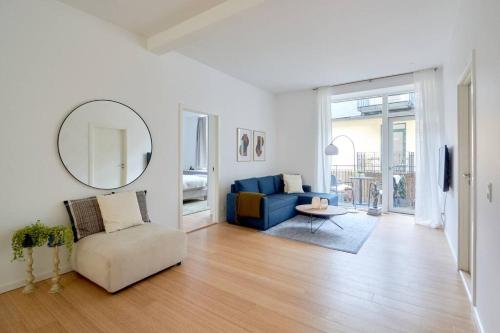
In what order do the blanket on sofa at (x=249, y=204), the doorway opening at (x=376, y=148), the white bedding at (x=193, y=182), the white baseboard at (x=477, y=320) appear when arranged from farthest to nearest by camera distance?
the white bedding at (x=193, y=182) < the doorway opening at (x=376, y=148) < the blanket on sofa at (x=249, y=204) < the white baseboard at (x=477, y=320)

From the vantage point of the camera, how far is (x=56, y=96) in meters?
2.61

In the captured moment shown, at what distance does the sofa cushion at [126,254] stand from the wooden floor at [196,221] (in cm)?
147

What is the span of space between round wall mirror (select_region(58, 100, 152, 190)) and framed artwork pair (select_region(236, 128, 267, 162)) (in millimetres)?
2147

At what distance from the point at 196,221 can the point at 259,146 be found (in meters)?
2.26

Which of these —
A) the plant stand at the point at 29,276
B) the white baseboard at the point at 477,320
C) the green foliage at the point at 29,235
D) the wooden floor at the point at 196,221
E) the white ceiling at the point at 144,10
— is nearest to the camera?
the white baseboard at the point at 477,320

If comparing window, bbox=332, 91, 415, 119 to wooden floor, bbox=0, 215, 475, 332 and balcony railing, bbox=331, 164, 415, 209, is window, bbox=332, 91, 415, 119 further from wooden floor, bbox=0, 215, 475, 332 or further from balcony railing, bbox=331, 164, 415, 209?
wooden floor, bbox=0, 215, 475, 332

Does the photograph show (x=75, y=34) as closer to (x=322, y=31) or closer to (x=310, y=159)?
(x=322, y=31)

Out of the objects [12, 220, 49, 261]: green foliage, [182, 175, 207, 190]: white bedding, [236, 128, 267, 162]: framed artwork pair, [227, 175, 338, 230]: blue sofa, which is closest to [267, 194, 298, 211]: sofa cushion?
[227, 175, 338, 230]: blue sofa

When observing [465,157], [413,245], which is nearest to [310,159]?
[413,245]

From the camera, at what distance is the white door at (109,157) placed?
9.72 ft

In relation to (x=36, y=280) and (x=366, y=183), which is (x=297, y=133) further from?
(x=36, y=280)

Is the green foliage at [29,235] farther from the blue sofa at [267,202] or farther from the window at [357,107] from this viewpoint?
the window at [357,107]

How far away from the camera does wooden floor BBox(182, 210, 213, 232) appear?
175 inches

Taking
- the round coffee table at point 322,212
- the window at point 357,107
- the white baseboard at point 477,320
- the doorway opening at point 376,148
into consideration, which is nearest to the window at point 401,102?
the doorway opening at point 376,148
